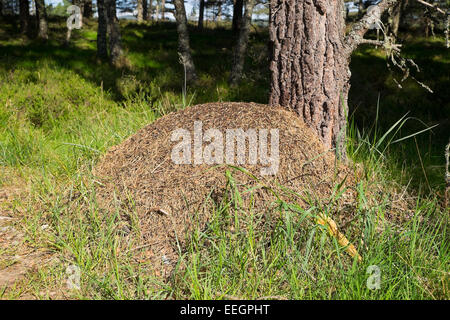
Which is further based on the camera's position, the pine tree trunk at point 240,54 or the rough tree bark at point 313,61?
the pine tree trunk at point 240,54

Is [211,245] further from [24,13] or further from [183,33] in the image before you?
[24,13]

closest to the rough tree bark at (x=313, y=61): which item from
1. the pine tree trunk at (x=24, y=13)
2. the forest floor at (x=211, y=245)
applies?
the forest floor at (x=211, y=245)

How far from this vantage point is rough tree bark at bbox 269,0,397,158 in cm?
349

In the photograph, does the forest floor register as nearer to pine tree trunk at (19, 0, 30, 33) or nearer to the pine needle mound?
the pine needle mound

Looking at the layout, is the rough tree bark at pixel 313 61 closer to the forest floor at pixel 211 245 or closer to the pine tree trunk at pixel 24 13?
the forest floor at pixel 211 245

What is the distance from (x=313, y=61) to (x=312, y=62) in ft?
0.04

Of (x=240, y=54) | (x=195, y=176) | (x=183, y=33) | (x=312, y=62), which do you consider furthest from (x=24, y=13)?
(x=195, y=176)

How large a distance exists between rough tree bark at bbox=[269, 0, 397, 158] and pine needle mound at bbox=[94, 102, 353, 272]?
0.56 feet

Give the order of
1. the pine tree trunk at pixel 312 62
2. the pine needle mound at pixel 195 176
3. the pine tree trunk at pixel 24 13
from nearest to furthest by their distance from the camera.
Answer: the pine needle mound at pixel 195 176, the pine tree trunk at pixel 312 62, the pine tree trunk at pixel 24 13

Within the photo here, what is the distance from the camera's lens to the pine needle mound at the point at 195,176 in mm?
2963

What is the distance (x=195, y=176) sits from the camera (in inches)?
124

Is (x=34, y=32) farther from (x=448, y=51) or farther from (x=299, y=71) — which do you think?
(x=299, y=71)

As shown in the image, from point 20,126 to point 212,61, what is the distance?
262 inches
